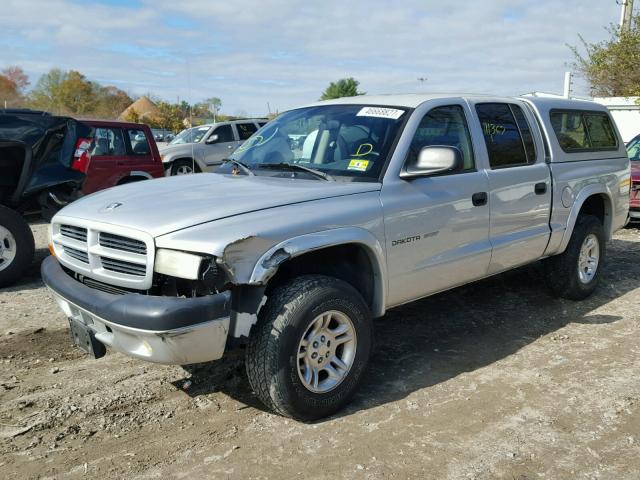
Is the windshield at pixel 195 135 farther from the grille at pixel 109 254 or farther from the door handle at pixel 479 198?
the grille at pixel 109 254

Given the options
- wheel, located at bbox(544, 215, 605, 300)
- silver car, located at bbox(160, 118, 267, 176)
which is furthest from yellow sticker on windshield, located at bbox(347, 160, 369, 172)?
silver car, located at bbox(160, 118, 267, 176)

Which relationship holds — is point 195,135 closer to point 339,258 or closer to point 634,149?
point 634,149

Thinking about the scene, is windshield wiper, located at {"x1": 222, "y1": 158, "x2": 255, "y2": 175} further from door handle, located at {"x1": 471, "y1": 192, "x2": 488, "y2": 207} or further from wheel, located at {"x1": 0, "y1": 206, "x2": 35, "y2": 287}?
wheel, located at {"x1": 0, "y1": 206, "x2": 35, "y2": 287}

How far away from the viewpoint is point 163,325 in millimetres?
2865

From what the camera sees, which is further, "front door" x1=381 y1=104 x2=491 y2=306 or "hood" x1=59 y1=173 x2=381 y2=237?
"front door" x1=381 y1=104 x2=491 y2=306

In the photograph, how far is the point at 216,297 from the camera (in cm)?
296

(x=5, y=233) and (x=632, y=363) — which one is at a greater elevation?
(x=5, y=233)

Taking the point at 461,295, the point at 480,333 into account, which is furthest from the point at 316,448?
the point at 461,295

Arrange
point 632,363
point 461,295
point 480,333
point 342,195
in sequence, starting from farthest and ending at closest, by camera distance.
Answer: point 461,295, point 480,333, point 632,363, point 342,195

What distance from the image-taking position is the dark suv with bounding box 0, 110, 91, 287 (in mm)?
6172

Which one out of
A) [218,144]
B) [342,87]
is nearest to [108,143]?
[218,144]

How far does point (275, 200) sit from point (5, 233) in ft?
13.3

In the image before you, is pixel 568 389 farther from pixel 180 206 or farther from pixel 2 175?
→ pixel 2 175

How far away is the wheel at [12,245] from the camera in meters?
6.13
